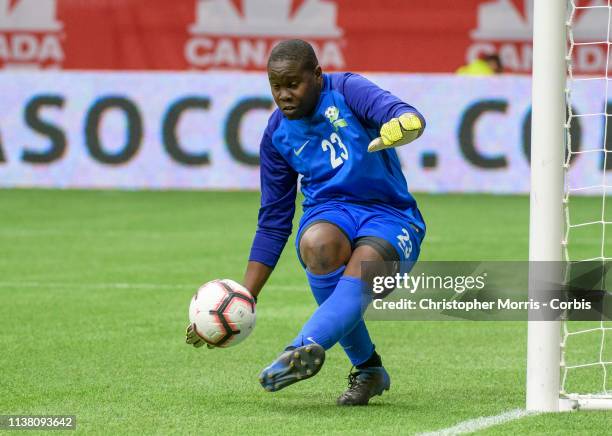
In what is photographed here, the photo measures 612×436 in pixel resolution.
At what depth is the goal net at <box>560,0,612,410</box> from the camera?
5.45m

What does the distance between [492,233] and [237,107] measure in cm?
558

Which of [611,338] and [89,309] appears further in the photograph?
[89,309]

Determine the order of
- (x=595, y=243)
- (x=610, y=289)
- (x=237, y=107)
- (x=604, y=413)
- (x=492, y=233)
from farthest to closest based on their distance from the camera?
1. (x=237, y=107)
2. (x=492, y=233)
3. (x=595, y=243)
4. (x=610, y=289)
5. (x=604, y=413)

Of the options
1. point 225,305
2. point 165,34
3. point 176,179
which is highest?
point 225,305

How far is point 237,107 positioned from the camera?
17484 mm

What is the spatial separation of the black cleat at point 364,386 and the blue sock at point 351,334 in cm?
7

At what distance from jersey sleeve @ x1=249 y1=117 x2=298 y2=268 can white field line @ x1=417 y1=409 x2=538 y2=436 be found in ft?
3.77

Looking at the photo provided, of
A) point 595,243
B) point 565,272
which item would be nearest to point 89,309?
point 565,272

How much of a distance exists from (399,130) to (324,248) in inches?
23.9

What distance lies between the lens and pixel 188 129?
57.3 feet

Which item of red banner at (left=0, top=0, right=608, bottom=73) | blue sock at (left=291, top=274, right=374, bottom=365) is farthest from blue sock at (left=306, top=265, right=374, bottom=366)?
red banner at (left=0, top=0, right=608, bottom=73)

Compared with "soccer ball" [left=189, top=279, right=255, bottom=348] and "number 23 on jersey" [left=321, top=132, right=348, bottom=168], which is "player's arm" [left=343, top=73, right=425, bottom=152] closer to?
"number 23 on jersey" [left=321, top=132, right=348, bottom=168]

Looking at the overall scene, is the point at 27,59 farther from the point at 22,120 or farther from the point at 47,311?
the point at 47,311

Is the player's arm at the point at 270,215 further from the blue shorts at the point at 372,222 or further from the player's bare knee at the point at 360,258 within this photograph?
the player's bare knee at the point at 360,258
